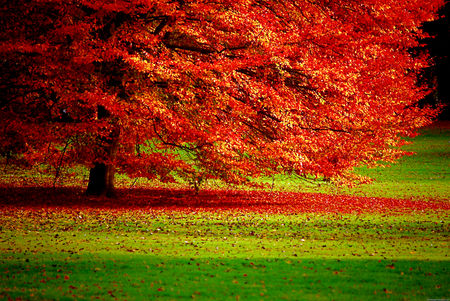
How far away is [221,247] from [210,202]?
28.9 feet

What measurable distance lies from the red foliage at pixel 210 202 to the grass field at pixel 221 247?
0.14ft

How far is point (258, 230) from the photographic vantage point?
14188mm

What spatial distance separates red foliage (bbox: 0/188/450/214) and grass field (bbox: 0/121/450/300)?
4 cm

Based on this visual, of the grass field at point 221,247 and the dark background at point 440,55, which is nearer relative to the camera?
the grass field at point 221,247

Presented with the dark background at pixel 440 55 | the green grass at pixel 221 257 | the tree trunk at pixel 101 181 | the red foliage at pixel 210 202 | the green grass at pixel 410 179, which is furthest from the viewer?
the dark background at pixel 440 55

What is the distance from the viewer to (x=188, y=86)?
17609 mm

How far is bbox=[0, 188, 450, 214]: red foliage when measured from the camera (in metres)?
18.1

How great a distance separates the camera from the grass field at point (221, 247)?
324 inches

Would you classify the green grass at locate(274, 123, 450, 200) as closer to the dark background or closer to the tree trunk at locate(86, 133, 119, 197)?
the dark background

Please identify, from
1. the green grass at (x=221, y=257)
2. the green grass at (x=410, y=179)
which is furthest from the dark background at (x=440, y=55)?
the green grass at (x=221, y=257)

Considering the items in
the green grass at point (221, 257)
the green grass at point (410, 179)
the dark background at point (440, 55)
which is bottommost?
A: the green grass at point (221, 257)

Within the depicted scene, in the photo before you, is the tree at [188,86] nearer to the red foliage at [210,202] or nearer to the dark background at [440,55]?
the red foliage at [210,202]

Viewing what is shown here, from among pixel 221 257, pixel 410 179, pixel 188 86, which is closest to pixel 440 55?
pixel 410 179

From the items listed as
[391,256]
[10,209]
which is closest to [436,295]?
[391,256]
